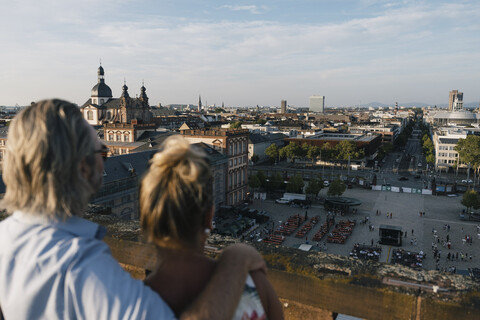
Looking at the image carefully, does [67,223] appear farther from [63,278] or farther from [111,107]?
[111,107]

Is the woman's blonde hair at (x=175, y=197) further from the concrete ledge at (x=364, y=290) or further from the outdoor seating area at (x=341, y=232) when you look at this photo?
the outdoor seating area at (x=341, y=232)

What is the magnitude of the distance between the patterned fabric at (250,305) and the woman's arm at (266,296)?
27 millimetres

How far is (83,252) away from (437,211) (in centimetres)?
4941

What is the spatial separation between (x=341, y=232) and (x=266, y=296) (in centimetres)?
3550

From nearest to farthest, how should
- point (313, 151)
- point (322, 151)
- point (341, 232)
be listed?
point (341, 232)
point (322, 151)
point (313, 151)

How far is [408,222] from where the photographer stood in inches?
1571

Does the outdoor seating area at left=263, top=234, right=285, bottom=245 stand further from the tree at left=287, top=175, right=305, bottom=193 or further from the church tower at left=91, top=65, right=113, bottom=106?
the church tower at left=91, top=65, right=113, bottom=106

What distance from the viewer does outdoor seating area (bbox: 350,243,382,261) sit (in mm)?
29723

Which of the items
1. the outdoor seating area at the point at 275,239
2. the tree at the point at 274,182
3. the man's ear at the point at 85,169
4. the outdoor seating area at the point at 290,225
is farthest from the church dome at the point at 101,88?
the man's ear at the point at 85,169

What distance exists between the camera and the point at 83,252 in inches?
64.8

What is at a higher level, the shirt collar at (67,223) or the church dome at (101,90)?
the church dome at (101,90)

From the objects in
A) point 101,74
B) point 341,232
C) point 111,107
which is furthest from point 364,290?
point 101,74

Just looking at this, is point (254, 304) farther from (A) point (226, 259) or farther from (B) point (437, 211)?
(B) point (437, 211)

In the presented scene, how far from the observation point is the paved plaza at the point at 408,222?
3162 centimetres
